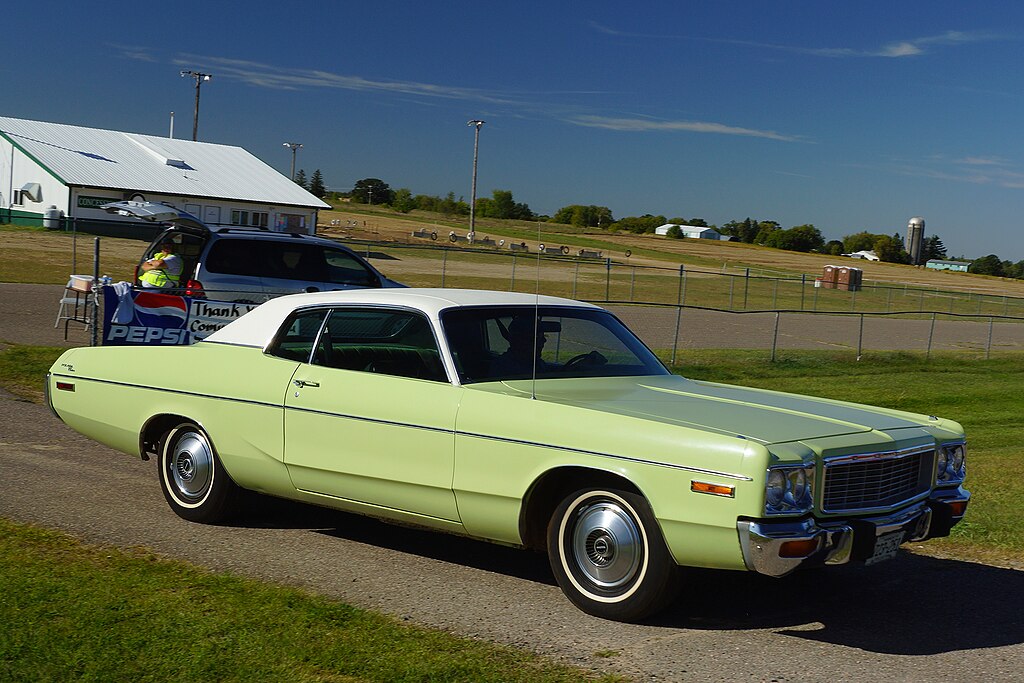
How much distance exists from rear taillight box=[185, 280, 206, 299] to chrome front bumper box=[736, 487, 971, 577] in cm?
1089

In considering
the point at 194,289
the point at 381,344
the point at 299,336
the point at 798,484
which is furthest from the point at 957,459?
the point at 194,289

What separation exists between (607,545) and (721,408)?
949 mm

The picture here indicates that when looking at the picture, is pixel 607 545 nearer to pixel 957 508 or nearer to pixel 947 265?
pixel 957 508

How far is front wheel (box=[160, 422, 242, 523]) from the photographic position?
6793 mm

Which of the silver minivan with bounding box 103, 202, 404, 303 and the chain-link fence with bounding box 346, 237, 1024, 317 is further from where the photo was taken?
the chain-link fence with bounding box 346, 237, 1024, 317

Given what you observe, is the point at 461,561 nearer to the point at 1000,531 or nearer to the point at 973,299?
the point at 1000,531

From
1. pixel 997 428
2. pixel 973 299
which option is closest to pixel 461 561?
pixel 997 428

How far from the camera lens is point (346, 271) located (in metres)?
15.9

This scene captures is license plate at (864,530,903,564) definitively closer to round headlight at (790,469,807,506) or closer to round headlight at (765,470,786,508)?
round headlight at (790,469,807,506)

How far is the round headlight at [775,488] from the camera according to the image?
4.80m

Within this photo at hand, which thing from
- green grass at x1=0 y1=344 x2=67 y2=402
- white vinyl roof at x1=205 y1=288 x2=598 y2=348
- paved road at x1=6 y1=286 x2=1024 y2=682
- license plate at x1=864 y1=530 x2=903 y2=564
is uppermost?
white vinyl roof at x1=205 y1=288 x2=598 y2=348

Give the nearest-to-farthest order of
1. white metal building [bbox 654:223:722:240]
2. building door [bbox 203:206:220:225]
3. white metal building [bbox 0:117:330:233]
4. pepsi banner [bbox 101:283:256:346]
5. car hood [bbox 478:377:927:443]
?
car hood [bbox 478:377:927:443]
pepsi banner [bbox 101:283:256:346]
white metal building [bbox 0:117:330:233]
building door [bbox 203:206:220:225]
white metal building [bbox 654:223:722:240]

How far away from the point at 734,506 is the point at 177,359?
380 centimetres

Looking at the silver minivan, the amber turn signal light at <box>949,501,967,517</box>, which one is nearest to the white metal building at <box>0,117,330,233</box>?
the silver minivan
